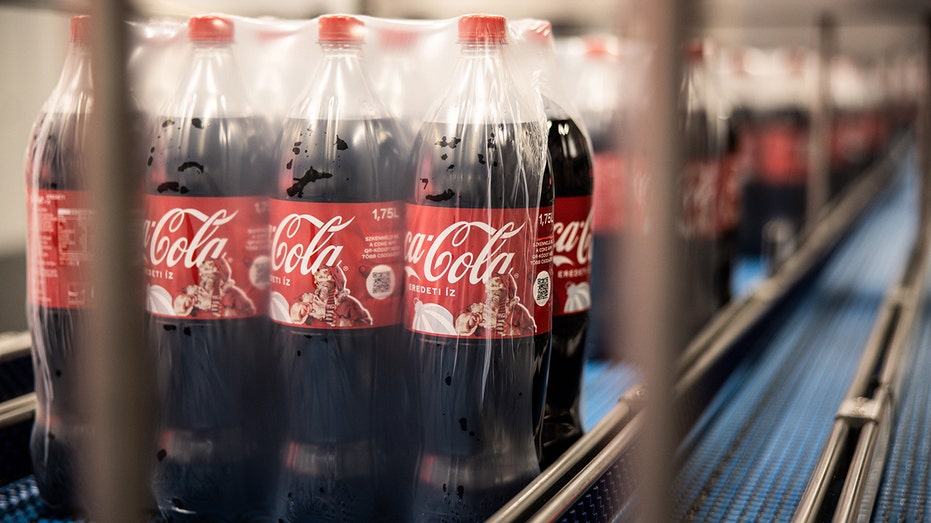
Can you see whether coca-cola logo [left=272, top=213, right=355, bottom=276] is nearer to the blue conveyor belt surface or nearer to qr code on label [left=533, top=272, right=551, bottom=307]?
qr code on label [left=533, top=272, right=551, bottom=307]

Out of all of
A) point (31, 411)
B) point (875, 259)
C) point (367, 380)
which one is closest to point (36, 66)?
point (31, 411)

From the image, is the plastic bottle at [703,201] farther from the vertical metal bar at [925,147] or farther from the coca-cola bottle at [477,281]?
the vertical metal bar at [925,147]

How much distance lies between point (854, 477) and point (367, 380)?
62cm

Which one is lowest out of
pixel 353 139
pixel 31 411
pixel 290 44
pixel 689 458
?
pixel 689 458

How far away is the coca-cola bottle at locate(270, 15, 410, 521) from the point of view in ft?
3.37

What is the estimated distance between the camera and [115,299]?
30.4 inches

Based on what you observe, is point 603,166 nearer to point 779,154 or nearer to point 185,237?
point 185,237

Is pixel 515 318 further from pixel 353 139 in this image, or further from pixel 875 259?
pixel 875 259

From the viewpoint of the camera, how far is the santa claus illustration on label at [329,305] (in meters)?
1.02

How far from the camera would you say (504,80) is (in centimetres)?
107

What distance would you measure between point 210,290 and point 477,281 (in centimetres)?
31

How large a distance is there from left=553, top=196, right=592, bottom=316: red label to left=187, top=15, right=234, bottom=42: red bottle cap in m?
0.46

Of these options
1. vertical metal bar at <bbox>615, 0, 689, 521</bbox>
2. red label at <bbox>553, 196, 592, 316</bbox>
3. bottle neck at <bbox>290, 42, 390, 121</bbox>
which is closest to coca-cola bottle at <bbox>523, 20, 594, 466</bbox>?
red label at <bbox>553, 196, 592, 316</bbox>

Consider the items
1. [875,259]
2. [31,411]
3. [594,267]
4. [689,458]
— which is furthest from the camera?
[875,259]
